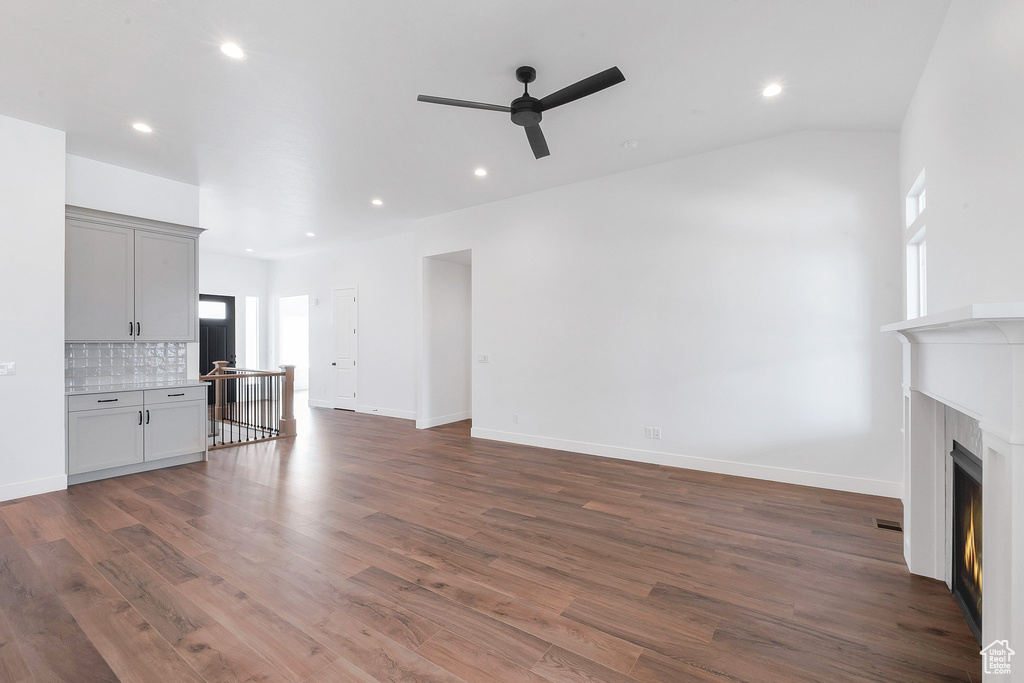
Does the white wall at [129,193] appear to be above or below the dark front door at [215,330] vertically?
above

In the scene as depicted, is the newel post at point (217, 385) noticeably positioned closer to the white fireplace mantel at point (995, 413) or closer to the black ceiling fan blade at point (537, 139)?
the black ceiling fan blade at point (537, 139)

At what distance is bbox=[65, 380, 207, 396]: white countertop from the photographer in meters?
4.19

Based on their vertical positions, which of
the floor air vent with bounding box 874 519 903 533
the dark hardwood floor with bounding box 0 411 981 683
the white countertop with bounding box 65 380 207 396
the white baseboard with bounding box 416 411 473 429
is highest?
the white countertop with bounding box 65 380 207 396

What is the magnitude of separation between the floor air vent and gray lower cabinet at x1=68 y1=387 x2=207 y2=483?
6.41 metres

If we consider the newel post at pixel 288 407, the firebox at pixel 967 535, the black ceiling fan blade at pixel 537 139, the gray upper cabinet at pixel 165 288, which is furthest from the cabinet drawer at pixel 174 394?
the firebox at pixel 967 535

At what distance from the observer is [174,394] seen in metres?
4.75

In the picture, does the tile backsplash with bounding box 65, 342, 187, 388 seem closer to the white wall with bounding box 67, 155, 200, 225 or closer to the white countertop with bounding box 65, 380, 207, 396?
the white countertop with bounding box 65, 380, 207, 396

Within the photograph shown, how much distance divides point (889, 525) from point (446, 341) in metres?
5.62

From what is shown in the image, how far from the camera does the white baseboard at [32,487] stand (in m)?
3.67

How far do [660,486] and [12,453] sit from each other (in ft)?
18.4

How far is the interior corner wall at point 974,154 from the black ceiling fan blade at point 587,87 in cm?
160

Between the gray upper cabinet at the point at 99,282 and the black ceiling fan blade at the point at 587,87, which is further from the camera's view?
the gray upper cabinet at the point at 99,282

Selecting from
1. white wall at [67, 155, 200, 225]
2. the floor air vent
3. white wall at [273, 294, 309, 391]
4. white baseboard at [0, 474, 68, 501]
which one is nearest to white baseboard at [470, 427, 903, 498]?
the floor air vent

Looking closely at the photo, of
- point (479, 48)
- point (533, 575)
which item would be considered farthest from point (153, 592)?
point (479, 48)
